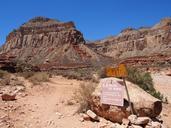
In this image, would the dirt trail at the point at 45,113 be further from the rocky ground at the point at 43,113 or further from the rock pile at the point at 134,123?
the rock pile at the point at 134,123

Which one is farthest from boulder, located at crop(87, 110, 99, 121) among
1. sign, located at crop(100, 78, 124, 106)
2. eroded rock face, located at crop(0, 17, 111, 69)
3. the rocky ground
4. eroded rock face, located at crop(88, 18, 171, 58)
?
eroded rock face, located at crop(88, 18, 171, 58)

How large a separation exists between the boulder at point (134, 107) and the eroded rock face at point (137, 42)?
117504 millimetres

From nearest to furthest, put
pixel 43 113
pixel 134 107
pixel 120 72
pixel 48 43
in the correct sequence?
pixel 134 107 < pixel 120 72 < pixel 43 113 < pixel 48 43

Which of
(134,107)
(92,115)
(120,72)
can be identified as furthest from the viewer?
(92,115)

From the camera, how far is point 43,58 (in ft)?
339

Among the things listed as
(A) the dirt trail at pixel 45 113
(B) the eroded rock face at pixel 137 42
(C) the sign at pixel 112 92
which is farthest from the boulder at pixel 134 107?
(B) the eroded rock face at pixel 137 42

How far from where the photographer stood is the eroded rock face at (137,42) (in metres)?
136

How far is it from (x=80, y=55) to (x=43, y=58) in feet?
38.0

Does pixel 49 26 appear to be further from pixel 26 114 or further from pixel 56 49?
pixel 26 114

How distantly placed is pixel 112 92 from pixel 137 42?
144 m

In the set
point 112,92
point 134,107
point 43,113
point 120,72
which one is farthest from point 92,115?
point 43,113

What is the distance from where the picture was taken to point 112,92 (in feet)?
33.4

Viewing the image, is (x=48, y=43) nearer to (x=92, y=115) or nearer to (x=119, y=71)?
(x=92, y=115)

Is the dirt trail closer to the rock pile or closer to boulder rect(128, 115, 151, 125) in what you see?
the rock pile
